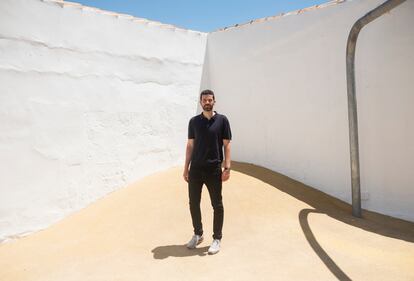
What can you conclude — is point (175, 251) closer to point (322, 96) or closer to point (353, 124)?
point (353, 124)

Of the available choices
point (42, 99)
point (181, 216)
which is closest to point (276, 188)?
point (181, 216)

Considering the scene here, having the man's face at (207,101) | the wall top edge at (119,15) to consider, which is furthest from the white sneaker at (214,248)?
the wall top edge at (119,15)

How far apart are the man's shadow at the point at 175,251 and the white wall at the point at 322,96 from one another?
2.88m

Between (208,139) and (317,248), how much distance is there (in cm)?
177

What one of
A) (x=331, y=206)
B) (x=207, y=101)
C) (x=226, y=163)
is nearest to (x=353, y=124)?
(x=331, y=206)

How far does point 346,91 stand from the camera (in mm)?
5566

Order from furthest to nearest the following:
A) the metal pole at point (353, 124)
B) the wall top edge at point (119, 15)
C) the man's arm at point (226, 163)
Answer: the wall top edge at point (119, 15)
the metal pole at point (353, 124)
the man's arm at point (226, 163)

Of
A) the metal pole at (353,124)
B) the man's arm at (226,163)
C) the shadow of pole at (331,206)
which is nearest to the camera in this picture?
the man's arm at (226,163)

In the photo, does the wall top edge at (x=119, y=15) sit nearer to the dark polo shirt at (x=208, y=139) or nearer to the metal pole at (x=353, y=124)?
the dark polo shirt at (x=208, y=139)

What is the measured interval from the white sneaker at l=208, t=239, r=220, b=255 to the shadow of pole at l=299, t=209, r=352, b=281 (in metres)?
1.09

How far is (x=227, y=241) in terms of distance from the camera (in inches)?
168

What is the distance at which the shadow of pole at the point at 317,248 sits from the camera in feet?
11.1

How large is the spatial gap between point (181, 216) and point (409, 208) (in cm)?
329

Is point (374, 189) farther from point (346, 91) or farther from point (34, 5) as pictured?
point (34, 5)
